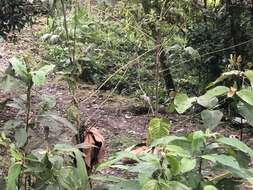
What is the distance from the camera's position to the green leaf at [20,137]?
176 centimetres

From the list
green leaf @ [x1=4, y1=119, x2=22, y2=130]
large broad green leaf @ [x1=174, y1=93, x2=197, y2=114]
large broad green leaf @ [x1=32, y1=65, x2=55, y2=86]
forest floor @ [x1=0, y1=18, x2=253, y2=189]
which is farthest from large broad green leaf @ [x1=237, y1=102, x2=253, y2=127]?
forest floor @ [x1=0, y1=18, x2=253, y2=189]

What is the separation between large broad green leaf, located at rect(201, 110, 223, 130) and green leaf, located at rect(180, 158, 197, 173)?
30cm

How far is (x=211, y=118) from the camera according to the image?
68.3 inches

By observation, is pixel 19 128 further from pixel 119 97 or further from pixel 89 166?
pixel 119 97

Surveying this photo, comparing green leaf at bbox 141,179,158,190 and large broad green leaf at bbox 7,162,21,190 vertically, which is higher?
green leaf at bbox 141,179,158,190

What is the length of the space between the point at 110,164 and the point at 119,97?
492 centimetres

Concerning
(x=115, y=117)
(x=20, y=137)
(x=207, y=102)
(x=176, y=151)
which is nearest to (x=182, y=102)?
(x=207, y=102)

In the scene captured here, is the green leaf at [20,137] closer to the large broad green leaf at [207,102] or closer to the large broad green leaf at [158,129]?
the large broad green leaf at [158,129]

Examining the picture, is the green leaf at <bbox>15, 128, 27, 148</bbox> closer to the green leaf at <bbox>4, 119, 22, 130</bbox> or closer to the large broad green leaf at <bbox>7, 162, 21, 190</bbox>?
the green leaf at <bbox>4, 119, 22, 130</bbox>

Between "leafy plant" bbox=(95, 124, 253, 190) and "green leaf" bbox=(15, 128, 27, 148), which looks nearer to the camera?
"leafy plant" bbox=(95, 124, 253, 190)

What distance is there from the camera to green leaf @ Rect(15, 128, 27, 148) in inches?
69.4

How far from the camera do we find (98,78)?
7.09 meters

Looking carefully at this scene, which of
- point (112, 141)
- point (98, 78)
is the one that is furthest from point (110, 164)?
point (98, 78)

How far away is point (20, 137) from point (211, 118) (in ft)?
2.13
